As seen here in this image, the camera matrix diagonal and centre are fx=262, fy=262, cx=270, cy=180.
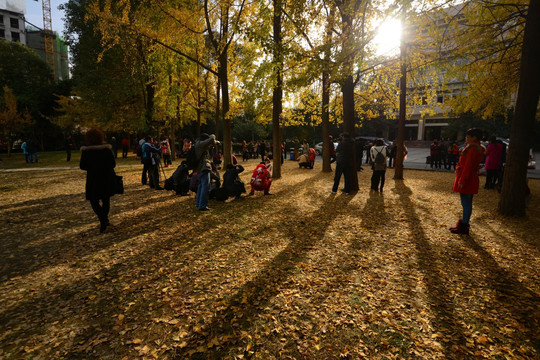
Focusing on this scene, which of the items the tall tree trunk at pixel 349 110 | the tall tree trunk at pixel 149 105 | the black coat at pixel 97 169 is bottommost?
the black coat at pixel 97 169

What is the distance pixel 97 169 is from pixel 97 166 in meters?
0.06

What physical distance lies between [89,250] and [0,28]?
316 feet

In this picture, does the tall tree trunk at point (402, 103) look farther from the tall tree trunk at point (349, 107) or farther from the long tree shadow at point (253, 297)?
the long tree shadow at point (253, 297)

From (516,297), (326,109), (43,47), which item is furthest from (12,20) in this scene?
(516,297)

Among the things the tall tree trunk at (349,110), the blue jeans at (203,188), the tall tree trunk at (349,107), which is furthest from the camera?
the tall tree trunk at (349,110)

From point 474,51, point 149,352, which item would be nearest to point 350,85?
point 474,51

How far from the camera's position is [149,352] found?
2.49 m

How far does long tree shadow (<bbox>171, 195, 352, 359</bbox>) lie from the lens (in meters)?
2.64

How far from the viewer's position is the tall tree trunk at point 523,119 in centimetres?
630

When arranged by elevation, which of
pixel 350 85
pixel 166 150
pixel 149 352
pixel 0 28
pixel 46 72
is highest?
pixel 0 28

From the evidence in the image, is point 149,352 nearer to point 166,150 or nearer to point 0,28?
point 166,150

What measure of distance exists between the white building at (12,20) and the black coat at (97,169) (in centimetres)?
9309

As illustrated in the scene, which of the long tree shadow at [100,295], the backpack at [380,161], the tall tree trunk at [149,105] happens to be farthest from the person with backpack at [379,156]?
the tall tree trunk at [149,105]

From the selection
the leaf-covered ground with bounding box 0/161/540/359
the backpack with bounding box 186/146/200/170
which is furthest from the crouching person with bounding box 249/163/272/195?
Result: the backpack with bounding box 186/146/200/170
